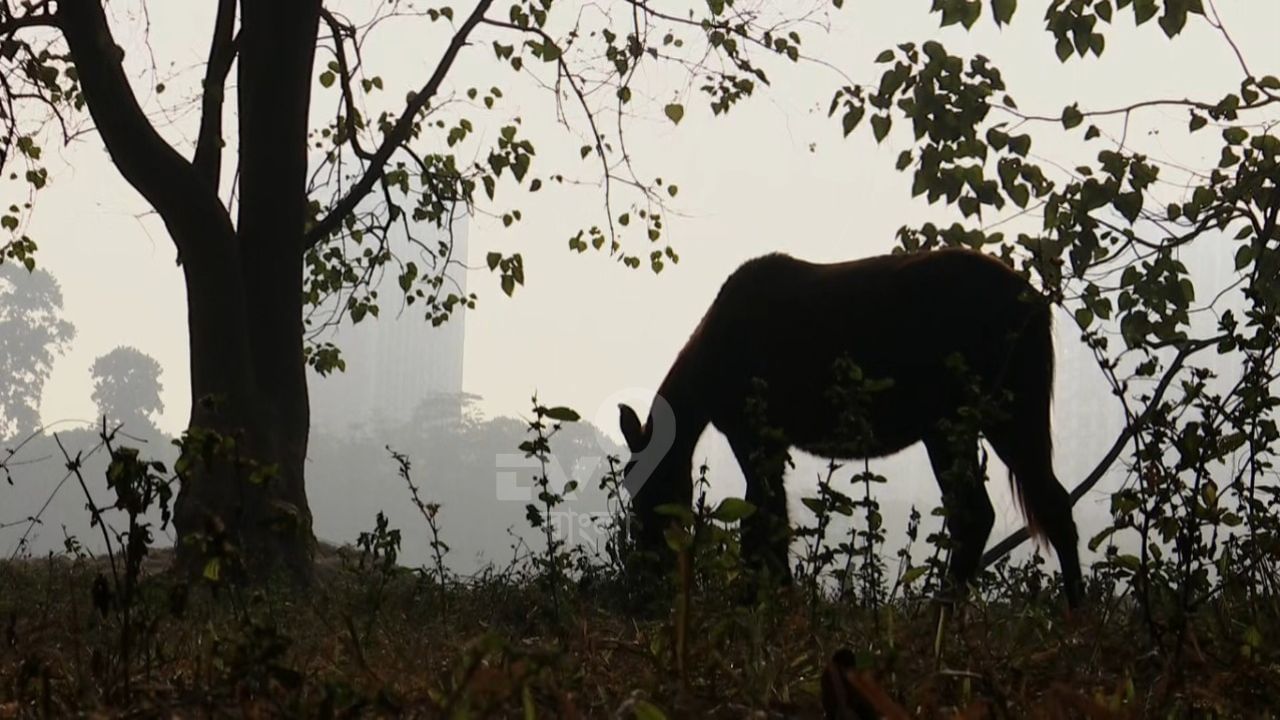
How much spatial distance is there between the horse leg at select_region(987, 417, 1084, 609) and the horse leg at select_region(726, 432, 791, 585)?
143cm

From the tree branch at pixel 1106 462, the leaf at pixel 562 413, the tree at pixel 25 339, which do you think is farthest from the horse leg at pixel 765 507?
the tree at pixel 25 339

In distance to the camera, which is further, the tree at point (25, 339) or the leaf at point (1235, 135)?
the tree at point (25, 339)

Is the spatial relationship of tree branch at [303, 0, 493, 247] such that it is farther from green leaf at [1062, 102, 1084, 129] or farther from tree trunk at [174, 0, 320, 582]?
green leaf at [1062, 102, 1084, 129]

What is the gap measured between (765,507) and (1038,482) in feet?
9.34

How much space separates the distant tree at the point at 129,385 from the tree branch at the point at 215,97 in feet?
331

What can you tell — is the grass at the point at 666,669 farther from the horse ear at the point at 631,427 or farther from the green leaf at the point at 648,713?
the horse ear at the point at 631,427

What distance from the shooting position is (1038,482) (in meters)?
6.95

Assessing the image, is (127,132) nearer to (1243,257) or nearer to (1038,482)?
(1038,482)

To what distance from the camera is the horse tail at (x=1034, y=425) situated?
6930mm

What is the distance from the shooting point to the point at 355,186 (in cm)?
1054

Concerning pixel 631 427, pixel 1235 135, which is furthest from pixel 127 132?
pixel 1235 135

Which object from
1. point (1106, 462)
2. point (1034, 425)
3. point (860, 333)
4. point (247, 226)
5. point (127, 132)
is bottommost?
point (1106, 462)

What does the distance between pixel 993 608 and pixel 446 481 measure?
10915 cm

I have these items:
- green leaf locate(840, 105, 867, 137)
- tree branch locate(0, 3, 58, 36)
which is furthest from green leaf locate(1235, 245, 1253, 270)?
tree branch locate(0, 3, 58, 36)
